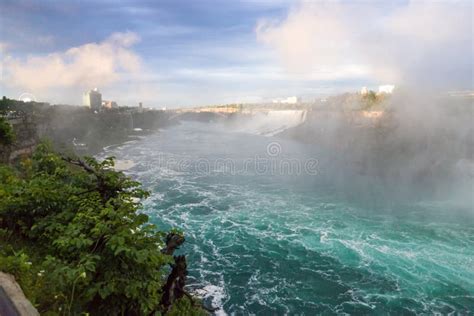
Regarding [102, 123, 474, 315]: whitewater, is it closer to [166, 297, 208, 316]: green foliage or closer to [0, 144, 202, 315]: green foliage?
[166, 297, 208, 316]: green foliage

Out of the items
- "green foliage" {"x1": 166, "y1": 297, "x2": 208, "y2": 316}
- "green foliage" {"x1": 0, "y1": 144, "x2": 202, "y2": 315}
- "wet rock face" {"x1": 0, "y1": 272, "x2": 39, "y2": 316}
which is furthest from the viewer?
"green foliage" {"x1": 166, "y1": 297, "x2": 208, "y2": 316}

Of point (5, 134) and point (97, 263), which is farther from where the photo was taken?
point (5, 134)

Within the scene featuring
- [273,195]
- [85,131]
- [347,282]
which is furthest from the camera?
[85,131]

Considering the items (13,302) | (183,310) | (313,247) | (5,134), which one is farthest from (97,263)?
(5,134)

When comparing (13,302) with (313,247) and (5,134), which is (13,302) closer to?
(313,247)

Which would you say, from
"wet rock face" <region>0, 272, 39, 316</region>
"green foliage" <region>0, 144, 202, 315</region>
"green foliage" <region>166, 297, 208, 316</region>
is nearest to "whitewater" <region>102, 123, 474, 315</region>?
"green foliage" <region>166, 297, 208, 316</region>

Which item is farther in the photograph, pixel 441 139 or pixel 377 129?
pixel 377 129

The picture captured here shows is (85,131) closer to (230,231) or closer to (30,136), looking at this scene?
(30,136)

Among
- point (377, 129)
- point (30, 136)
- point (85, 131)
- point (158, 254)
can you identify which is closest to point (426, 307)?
point (158, 254)
